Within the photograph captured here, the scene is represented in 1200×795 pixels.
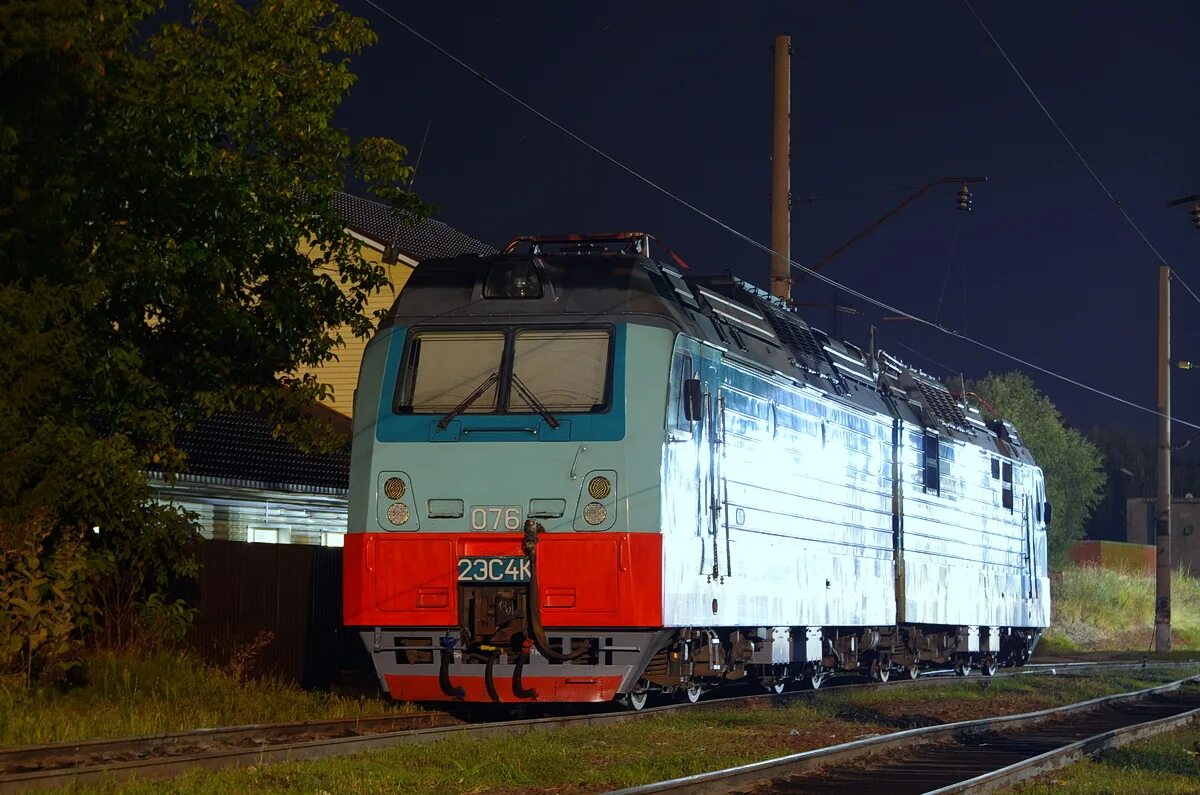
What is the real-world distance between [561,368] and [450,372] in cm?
98

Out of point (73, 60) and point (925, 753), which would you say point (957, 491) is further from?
point (73, 60)

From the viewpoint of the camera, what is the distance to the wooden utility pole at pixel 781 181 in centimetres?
2394

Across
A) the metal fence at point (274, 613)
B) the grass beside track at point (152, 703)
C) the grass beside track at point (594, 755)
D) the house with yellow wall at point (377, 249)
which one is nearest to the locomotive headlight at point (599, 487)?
the grass beside track at point (594, 755)

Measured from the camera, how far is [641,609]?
47.3 feet

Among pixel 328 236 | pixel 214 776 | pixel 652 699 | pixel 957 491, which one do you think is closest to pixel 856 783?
pixel 214 776

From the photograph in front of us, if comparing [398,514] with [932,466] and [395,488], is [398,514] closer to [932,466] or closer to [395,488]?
[395,488]

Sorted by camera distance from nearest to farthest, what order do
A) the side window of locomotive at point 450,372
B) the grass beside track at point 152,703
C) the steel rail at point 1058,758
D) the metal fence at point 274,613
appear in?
1. the steel rail at point 1058,758
2. the grass beside track at point 152,703
3. the side window of locomotive at point 450,372
4. the metal fence at point 274,613

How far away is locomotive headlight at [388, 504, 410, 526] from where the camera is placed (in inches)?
586

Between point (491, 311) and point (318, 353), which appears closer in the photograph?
point (491, 311)

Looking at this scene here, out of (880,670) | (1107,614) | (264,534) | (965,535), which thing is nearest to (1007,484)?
(965,535)

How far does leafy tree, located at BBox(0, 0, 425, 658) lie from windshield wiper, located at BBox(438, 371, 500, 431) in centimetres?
230

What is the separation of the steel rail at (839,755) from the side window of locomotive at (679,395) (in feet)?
9.72

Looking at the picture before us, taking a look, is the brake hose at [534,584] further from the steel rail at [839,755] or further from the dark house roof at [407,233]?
the dark house roof at [407,233]

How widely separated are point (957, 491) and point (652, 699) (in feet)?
27.5
